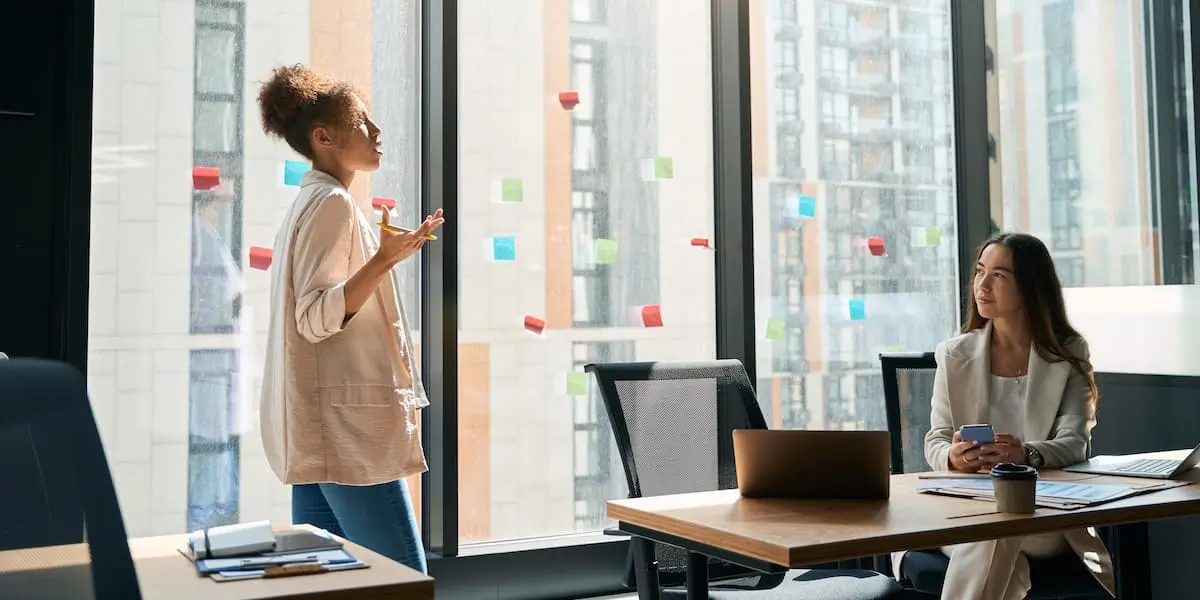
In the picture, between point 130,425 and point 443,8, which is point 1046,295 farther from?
point 130,425

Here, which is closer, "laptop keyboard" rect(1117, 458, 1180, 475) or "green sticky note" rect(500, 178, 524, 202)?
"laptop keyboard" rect(1117, 458, 1180, 475)

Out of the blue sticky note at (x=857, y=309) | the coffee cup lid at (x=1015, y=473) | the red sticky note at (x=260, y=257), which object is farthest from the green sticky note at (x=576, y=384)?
the coffee cup lid at (x=1015, y=473)

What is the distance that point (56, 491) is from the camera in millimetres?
871

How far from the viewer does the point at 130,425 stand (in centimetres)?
267

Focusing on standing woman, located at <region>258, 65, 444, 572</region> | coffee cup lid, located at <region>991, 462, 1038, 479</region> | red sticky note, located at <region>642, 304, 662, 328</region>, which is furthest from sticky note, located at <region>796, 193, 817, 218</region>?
coffee cup lid, located at <region>991, 462, 1038, 479</region>

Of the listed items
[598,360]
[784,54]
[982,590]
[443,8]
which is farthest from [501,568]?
[784,54]

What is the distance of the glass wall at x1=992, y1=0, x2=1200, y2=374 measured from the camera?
3.38 meters

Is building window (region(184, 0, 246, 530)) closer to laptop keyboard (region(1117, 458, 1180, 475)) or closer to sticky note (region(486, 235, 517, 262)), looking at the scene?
sticky note (region(486, 235, 517, 262))

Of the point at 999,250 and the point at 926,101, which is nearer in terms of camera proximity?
the point at 999,250

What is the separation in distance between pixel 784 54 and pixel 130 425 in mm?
2391

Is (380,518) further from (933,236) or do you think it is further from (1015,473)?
(933,236)

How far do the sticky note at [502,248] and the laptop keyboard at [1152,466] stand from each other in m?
1.72

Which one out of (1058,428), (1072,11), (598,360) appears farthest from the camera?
(1072,11)

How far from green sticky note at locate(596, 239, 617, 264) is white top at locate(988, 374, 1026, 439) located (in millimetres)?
1261
